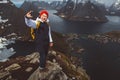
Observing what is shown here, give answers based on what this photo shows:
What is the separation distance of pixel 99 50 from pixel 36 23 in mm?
79466

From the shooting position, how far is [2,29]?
123 meters

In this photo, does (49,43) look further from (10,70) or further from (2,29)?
(2,29)

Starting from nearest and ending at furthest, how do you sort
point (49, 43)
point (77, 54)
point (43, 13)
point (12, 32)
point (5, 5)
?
point (43, 13), point (49, 43), point (77, 54), point (12, 32), point (5, 5)

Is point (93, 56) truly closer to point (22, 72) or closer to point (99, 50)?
point (99, 50)

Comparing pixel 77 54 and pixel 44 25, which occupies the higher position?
pixel 44 25

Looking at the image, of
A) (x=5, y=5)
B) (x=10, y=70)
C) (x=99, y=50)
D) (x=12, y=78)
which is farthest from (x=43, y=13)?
(x=5, y=5)

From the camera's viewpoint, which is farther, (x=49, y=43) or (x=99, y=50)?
(x=99, y=50)

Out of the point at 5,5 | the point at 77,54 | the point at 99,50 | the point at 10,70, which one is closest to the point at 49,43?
the point at 10,70

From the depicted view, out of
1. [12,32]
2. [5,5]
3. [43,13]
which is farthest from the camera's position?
[5,5]

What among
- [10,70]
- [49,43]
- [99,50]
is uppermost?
[49,43]

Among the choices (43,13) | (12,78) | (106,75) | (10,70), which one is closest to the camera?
(43,13)

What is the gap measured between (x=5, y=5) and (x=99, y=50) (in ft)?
311

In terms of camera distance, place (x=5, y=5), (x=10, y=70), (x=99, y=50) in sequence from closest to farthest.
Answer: (x=10, y=70) < (x=99, y=50) < (x=5, y=5)

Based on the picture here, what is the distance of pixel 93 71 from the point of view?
220 ft
